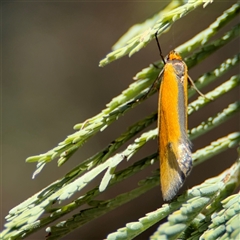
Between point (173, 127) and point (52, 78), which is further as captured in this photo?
point (52, 78)

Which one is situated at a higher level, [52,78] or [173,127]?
[52,78]

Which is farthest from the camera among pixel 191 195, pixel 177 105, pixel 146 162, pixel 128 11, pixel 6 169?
pixel 6 169

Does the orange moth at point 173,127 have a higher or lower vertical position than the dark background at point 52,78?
lower

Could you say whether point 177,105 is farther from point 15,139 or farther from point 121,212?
point 15,139

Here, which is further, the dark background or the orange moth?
the dark background

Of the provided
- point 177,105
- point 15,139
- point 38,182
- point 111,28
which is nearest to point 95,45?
point 111,28

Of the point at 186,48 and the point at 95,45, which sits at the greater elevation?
the point at 95,45

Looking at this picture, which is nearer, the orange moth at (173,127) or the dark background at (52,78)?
the orange moth at (173,127)

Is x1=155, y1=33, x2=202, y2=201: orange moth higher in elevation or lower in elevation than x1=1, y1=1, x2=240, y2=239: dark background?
lower
